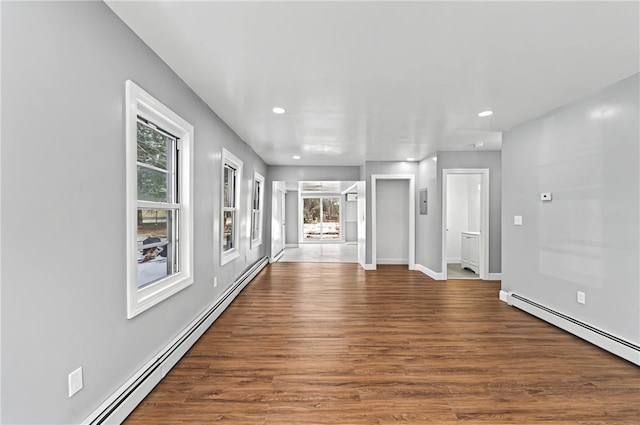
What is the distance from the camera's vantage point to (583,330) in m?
3.10

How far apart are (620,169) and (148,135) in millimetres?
4149

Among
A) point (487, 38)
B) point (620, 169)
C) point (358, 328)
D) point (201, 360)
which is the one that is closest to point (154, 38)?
point (487, 38)

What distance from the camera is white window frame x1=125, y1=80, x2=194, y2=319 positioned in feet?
6.32

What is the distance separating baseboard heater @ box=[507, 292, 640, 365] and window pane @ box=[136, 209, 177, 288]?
13.5ft

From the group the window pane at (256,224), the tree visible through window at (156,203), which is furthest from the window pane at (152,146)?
the window pane at (256,224)

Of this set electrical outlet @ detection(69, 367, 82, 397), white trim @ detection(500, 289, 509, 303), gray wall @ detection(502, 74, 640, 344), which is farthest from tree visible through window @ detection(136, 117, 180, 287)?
white trim @ detection(500, 289, 509, 303)

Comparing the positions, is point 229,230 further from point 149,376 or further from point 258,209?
point 149,376

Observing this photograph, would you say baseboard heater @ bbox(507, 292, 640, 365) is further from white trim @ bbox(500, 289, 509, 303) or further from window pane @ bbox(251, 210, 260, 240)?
window pane @ bbox(251, 210, 260, 240)

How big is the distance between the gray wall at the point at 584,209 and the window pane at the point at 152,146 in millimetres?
4127

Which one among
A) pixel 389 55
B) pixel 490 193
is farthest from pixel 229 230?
pixel 490 193

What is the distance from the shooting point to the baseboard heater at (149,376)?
173cm

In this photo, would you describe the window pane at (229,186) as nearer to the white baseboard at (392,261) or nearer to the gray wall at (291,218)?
the white baseboard at (392,261)

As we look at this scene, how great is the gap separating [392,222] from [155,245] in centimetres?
597

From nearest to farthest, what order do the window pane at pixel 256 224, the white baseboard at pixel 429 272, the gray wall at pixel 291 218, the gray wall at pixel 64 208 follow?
the gray wall at pixel 64 208, the white baseboard at pixel 429 272, the window pane at pixel 256 224, the gray wall at pixel 291 218
